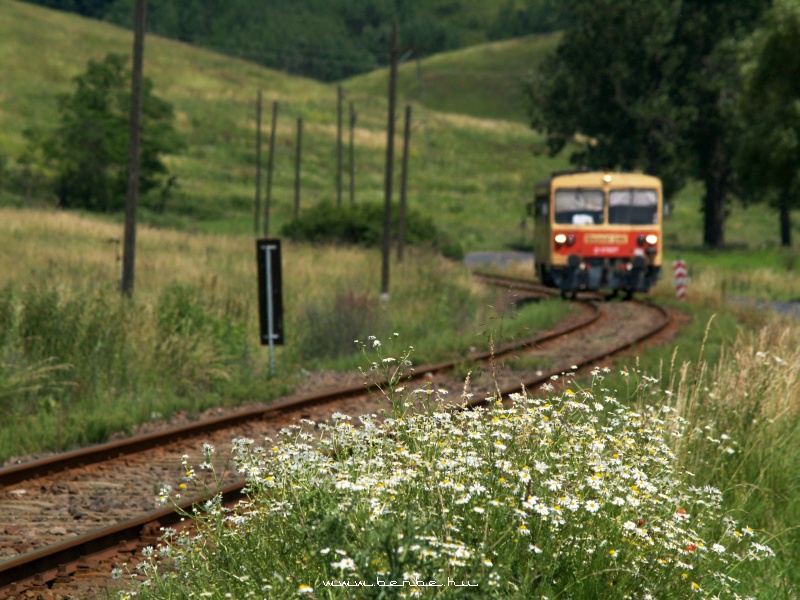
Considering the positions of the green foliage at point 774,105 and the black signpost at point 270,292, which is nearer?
the black signpost at point 270,292

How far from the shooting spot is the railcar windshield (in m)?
23.3

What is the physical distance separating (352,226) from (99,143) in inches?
743

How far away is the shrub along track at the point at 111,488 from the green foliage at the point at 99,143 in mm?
40108

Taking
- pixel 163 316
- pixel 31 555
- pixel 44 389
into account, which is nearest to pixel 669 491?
pixel 31 555

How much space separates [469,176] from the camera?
287 ft

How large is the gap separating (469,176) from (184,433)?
79.0 meters

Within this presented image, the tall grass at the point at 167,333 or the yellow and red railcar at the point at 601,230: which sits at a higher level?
the yellow and red railcar at the point at 601,230

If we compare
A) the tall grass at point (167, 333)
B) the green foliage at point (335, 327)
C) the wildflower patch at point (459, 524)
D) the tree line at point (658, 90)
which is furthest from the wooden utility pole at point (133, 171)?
the tree line at point (658, 90)

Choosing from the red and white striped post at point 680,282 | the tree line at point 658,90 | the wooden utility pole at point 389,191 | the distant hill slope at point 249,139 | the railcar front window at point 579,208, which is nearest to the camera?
Answer: the wooden utility pole at point 389,191

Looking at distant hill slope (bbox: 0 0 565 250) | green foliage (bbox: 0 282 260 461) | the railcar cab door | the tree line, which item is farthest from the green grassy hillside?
green foliage (bbox: 0 282 260 461)

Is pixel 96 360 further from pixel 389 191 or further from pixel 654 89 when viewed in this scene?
pixel 654 89

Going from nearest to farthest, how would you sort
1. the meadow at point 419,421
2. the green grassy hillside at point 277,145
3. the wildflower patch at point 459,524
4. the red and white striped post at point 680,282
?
the wildflower patch at point 459,524 < the meadow at point 419,421 < the red and white striped post at point 680,282 < the green grassy hillside at point 277,145

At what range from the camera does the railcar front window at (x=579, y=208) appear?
76.4 ft

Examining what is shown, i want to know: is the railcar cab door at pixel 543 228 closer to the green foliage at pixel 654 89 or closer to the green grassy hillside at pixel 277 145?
the green foliage at pixel 654 89
